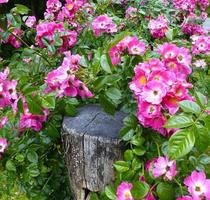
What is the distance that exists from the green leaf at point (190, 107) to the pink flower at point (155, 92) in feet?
0.36

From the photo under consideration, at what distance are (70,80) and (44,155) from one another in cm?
44

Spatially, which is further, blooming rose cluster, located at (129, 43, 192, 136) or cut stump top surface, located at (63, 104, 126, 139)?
cut stump top surface, located at (63, 104, 126, 139)

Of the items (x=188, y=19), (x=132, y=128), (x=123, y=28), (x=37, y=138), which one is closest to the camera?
(x=132, y=128)

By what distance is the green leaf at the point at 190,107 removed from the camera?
133cm

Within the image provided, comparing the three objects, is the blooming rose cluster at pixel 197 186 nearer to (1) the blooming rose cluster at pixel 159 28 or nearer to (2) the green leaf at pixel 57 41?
(2) the green leaf at pixel 57 41

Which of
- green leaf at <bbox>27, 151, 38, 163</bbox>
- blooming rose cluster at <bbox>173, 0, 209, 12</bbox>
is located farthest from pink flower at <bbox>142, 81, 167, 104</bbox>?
blooming rose cluster at <bbox>173, 0, 209, 12</bbox>

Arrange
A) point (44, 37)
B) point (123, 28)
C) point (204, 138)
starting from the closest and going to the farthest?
point (204, 138), point (44, 37), point (123, 28)

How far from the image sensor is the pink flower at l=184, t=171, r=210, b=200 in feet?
4.36

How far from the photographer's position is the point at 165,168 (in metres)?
1.42

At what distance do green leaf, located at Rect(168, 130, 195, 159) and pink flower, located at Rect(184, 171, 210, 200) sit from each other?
5.2 inches

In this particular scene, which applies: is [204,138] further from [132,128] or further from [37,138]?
[37,138]

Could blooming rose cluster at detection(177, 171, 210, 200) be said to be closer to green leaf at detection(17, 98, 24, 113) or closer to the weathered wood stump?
the weathered wood stump

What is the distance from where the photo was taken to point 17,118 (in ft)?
5.78

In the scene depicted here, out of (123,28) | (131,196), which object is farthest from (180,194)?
(123,28)
